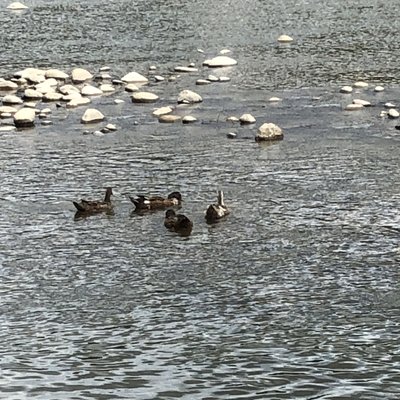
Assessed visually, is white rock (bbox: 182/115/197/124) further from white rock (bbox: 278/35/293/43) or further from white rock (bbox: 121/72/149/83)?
white rock (bbox: 278/35/293/43)

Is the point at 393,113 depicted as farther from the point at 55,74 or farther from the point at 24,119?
the point at 55,74

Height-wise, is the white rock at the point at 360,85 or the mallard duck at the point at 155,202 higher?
the white rock at the point at 360,85

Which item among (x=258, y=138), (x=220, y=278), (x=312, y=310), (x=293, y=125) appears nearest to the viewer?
(x=312, y=310)

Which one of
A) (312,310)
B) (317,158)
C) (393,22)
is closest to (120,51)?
(393,22)

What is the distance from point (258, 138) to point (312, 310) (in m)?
9.67

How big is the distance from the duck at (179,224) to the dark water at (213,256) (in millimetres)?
168

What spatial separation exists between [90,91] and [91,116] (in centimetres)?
351

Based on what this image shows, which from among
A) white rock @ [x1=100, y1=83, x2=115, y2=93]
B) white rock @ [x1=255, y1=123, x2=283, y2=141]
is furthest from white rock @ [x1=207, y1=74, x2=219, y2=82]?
white rock @ [x1=255, y1=123, x2=283, y2=141]

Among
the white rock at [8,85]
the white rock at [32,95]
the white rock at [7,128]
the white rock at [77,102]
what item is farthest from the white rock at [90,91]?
the white rock at [7,128]

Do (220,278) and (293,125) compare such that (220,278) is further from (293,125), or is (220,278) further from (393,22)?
(393,22)

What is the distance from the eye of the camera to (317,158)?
19.9 meters

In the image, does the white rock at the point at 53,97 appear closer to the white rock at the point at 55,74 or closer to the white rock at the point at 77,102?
the white rock at the point at 77,102

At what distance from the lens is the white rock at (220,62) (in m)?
31.2

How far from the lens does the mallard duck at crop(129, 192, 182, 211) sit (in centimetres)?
1664
